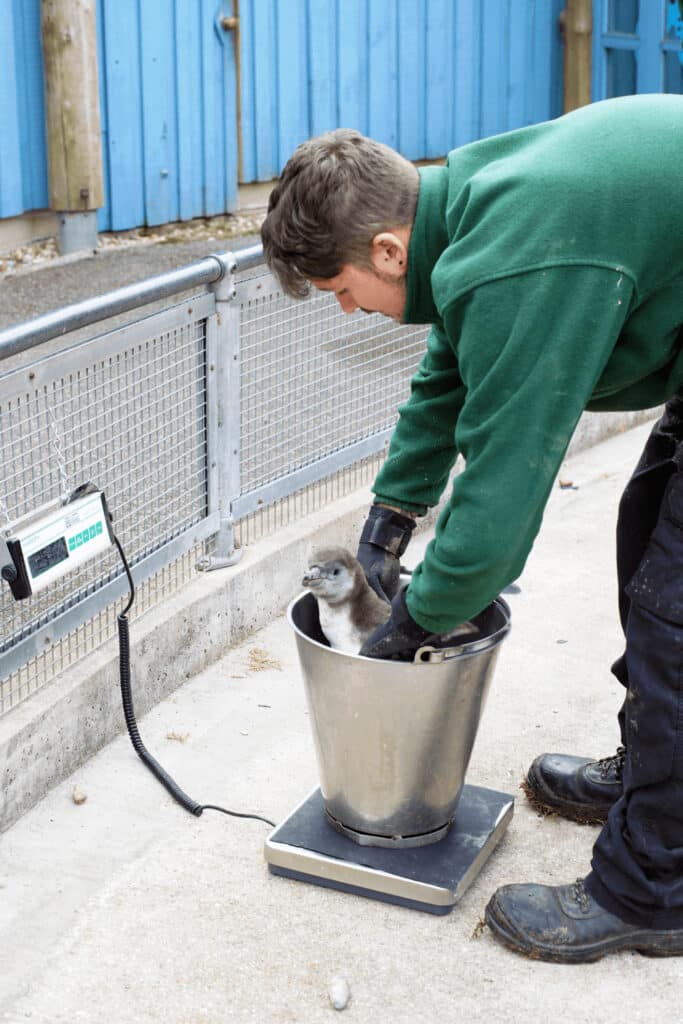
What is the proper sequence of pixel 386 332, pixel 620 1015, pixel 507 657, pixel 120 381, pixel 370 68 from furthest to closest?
pixel 370 68, pixel 386 332, pixel 507 657, pixel 120 381, pixel 620 1015

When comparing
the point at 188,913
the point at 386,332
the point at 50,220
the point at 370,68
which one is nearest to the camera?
the point at 188,913

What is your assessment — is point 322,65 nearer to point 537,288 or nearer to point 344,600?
point 344,600

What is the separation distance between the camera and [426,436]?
3135 mm

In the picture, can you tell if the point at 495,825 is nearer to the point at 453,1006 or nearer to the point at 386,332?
the point at 453,1006

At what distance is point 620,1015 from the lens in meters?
2.69

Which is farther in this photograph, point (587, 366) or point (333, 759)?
point (333, 759)

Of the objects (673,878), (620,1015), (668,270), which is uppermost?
(668,270)

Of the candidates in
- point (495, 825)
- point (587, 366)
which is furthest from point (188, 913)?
point (587, 366)

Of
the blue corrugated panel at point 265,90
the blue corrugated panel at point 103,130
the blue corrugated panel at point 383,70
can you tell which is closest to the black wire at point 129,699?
the blue corrugated panel at point 103,130

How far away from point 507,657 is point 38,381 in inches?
72.4

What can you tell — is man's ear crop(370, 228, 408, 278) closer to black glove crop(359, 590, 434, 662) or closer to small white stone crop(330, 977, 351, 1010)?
black glove crop(359, 590, 434, 662)

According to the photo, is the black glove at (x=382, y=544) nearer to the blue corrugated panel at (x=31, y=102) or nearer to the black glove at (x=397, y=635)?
the black glove at (x=397, y=635)

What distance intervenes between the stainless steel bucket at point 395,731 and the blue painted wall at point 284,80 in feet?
15.6

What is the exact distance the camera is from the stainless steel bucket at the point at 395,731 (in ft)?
9.55
